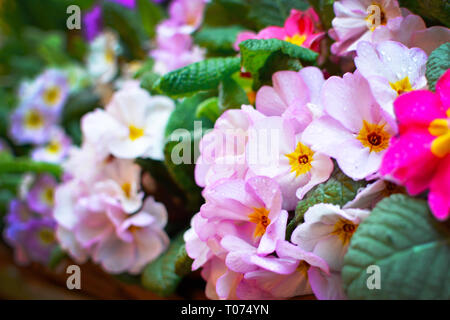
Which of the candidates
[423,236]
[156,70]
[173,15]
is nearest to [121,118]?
[156,70]

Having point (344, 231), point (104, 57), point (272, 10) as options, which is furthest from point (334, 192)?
point (104, 57)

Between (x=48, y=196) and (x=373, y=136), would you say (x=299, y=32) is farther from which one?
(x=48, y=196)

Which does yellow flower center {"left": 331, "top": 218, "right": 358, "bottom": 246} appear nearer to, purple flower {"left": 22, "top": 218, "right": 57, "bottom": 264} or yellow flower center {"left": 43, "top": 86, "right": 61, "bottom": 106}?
purple flower {"left": 22, "top": 218, "right": 57, "bottom": 264}

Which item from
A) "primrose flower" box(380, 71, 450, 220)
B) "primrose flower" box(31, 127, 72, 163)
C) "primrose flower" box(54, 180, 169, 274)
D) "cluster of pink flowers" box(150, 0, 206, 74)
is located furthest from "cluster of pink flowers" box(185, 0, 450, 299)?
"primrose flower" box(31, 127, 72, 163)

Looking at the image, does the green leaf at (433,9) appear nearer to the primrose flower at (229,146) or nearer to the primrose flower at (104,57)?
the primrose flower at (229,146)

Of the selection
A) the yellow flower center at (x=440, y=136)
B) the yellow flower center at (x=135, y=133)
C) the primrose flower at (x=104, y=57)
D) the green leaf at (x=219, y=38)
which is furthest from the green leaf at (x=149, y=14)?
the yellow flower center at (x=440, y=136)

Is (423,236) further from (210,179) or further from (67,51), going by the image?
(67,51)
